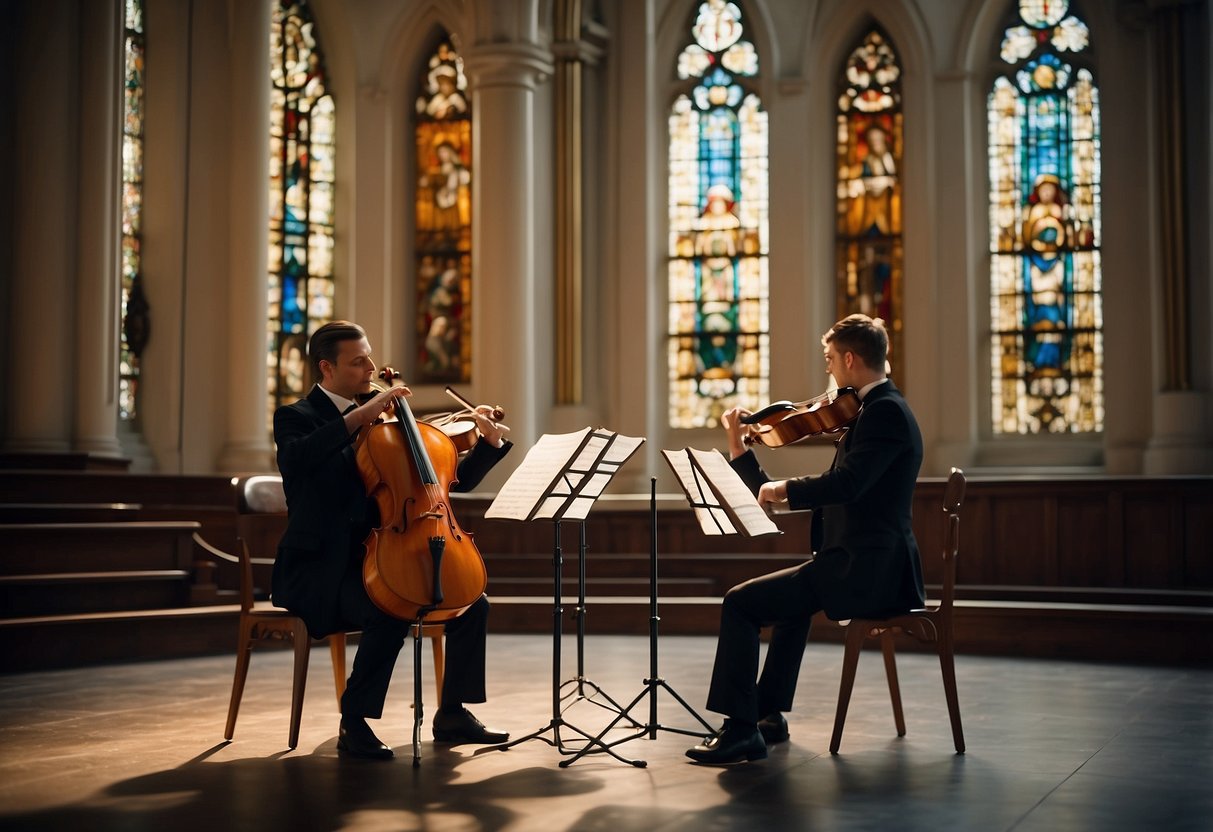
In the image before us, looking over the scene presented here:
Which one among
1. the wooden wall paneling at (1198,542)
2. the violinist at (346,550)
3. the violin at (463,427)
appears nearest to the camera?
the violinist at (346,550)

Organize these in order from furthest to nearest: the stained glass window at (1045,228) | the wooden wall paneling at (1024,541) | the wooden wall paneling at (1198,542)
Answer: the stained glass window at (1045,228), the wooden wall paneling at (1024,541), the wooden wall paneling at (1198,542)

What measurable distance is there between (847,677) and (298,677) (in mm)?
1805

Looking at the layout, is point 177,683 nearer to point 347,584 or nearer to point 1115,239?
point 347,584

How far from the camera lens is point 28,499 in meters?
9.09

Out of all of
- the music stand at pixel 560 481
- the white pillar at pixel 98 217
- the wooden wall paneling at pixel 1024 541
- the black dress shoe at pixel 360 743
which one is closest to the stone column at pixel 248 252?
the white pillar at pixel 98 217

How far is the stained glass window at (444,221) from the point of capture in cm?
1223

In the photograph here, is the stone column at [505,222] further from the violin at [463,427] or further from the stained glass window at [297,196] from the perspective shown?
the violin at [463,427]

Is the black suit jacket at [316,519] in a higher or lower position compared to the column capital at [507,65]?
lower

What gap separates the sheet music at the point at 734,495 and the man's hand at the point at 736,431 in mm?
186

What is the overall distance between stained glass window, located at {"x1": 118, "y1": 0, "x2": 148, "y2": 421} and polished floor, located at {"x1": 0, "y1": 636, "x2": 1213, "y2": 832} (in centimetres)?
499

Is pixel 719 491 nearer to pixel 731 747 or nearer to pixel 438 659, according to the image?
pixel 731 747

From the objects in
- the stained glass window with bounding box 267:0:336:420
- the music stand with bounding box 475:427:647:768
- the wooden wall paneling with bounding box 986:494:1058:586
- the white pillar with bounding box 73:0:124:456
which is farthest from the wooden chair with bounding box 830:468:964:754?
the stained glass window with bounding box 267:0:336:420

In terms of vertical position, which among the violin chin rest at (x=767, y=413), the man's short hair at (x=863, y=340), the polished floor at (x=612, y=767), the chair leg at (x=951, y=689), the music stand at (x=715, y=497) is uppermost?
the man's short hair at (x=863, y=340)

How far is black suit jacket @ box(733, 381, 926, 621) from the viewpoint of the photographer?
4652 millimetres
